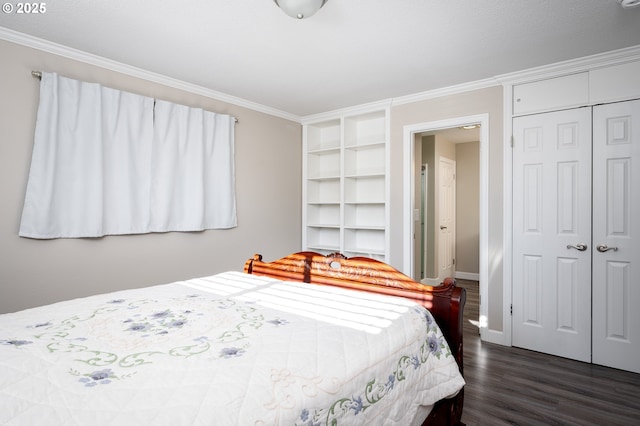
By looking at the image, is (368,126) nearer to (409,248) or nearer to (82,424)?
(409,248)

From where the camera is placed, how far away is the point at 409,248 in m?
3.88

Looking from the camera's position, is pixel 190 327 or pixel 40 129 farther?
pixel 40 129

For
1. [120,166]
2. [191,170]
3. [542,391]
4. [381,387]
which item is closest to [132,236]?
[120,166]

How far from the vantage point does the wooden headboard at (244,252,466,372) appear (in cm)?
172

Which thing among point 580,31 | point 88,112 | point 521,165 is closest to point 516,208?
point 521,165

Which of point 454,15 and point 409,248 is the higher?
point 454,15

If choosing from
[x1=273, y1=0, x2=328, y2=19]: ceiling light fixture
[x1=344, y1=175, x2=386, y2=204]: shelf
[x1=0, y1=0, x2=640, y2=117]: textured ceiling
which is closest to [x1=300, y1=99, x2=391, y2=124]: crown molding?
[x1=0, y1=0, x2=640, y2=117]: textured ceiling

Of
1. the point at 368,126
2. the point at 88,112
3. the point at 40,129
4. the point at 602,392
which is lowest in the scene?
the point at 602,392

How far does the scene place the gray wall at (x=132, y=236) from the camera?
97.6 inches

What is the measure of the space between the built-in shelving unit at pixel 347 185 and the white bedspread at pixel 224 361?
257cm

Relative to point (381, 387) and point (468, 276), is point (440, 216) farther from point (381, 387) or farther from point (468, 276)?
point (381, 387)

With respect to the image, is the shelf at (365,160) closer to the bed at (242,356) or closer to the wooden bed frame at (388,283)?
the wooden bed frame at (388,283)

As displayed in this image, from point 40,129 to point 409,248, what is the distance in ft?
11.7

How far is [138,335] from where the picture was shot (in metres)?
1.29
